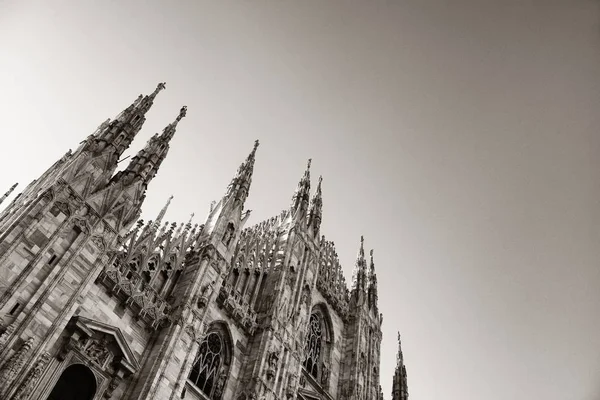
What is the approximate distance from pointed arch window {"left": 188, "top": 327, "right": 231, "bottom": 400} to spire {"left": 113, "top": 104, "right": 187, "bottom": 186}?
6.25 meters

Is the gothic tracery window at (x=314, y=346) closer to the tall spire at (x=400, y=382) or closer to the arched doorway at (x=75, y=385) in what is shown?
the tall spire at (x=400, y=382)

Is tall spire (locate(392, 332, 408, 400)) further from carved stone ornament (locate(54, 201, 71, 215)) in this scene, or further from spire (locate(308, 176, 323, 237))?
carved stone ornament (locate(54, 201, 71, 215))

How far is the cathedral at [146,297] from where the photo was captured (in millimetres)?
13625

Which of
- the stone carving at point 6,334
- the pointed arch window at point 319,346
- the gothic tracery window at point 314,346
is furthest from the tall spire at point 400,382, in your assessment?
the stone carving at point 6,334

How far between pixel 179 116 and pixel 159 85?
1.45 metres

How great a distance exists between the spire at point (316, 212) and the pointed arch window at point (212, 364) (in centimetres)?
1048

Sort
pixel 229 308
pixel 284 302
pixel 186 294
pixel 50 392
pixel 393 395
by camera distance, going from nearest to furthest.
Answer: pixel 50 392
pixel 186 294
pixel 229 308
pixel 284 302
pixel 393 395

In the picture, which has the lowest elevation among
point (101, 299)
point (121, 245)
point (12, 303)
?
point (12, 303)

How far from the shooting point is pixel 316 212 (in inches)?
1225

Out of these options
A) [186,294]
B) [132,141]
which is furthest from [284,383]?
A: [132,141]

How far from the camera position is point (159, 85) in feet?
70.3

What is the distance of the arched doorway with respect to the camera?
14219mm

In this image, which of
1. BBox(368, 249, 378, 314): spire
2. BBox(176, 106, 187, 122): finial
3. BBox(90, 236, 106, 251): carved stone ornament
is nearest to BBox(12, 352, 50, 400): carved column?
BBox(90, 236, 106, 251): carved stone ornament

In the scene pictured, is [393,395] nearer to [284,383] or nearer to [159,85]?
[284,383]
